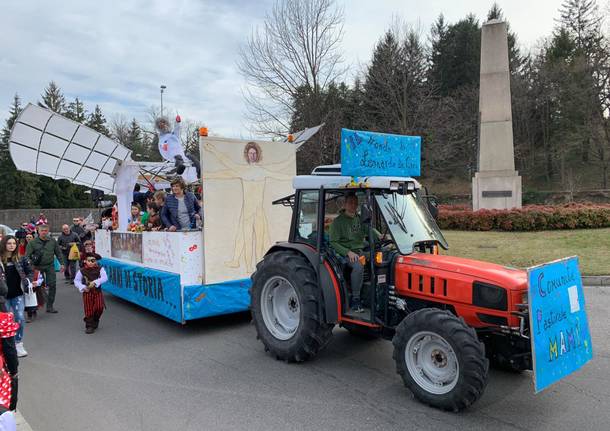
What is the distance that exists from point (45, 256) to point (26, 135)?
2.34m

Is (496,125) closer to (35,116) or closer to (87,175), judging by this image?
(87,175)

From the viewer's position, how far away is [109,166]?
9891mm

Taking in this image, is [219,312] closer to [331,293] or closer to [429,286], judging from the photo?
[331,293]

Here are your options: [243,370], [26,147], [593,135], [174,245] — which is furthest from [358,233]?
[593,135]

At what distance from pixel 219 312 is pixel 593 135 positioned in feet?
112

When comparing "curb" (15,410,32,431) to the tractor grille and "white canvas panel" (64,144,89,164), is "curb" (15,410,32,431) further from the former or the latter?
"white canvas panel" (64,144,89,164)

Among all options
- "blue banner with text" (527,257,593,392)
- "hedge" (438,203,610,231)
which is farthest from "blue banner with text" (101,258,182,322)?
"hedge" (438,203,610,231)

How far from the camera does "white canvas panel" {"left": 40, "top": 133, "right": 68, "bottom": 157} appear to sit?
882 cm

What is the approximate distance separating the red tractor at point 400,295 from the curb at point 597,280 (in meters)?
5.82

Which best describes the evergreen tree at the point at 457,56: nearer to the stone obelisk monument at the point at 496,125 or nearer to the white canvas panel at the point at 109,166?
the stone obelisk monument at the point at 496,125

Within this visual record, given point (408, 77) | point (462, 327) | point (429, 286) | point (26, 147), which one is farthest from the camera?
point (408, 77)

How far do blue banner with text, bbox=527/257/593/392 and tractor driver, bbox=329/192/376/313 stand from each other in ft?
5.83

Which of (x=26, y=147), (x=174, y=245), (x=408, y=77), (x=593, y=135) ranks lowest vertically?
(x=174, y=245)

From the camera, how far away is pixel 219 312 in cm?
654
